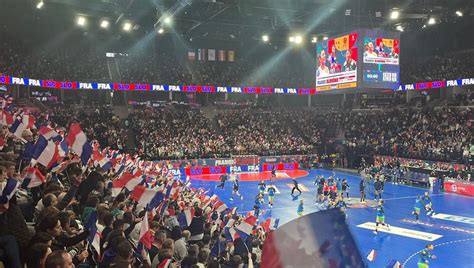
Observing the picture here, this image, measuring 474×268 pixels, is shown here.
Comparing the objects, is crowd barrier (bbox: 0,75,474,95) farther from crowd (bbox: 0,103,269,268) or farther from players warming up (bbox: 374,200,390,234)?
crowd (bbox: 0,103,269,268)

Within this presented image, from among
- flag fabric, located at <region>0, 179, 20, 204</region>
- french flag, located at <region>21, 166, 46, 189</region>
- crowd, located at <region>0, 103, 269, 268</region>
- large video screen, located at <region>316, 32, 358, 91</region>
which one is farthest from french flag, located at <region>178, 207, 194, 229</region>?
large video screen, located at <region>316, 32, 358, 91</region>

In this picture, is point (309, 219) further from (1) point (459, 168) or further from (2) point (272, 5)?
(1) point (459, 168)

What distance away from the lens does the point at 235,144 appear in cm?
4506

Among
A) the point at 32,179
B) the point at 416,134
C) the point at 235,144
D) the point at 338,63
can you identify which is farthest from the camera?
the point at 235,144

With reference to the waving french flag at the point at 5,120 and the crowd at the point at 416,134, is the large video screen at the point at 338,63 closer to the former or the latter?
the crowd at the point at 416,134

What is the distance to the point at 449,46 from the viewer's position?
45.4 m

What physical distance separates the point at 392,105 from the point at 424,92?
12.3ft

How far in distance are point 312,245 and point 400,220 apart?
22801 millimetres

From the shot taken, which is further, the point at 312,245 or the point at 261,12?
the point at 261,12

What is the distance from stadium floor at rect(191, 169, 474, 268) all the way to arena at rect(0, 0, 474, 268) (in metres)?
0.13

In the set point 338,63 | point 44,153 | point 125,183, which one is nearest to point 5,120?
point 125,183

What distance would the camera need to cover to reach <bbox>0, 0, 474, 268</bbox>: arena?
611 cm

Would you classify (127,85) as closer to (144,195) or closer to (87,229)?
(144,195)

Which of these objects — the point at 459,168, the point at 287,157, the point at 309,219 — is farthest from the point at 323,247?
the point at 287,157
